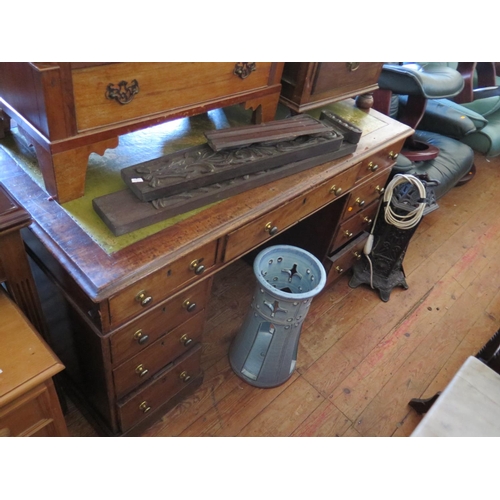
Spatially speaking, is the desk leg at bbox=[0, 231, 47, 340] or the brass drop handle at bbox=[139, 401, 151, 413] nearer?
the desk leg at bbox=[0, 231, 47, 340]

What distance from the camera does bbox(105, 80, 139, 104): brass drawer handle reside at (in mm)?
925

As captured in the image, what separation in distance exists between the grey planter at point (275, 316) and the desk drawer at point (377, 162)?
0.39 metres

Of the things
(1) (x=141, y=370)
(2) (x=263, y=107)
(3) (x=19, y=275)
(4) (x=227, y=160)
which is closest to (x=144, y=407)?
(1) (x=141, y=370)

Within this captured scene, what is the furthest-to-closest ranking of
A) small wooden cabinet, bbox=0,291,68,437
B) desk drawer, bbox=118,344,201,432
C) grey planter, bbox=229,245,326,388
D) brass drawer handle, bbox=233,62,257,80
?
1. grey planter, bbox=229,245,326,388
2. desk drawer, bbox=118,344,201,432
3. brass drawer handle, bbox=233,62,257,80
4. small wooden cabinet, bbox=0,291,68,437

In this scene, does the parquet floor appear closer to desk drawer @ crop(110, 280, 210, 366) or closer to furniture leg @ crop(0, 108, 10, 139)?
desk drawer @ crop(110, 280, 210, 366)

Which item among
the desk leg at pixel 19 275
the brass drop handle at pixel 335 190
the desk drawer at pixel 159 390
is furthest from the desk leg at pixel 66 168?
the brass drop handle at pixel 335 190

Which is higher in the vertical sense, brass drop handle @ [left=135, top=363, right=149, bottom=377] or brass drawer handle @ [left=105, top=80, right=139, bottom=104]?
brass drawer handle @ [left=105, top=80, right=139, bottom=104]

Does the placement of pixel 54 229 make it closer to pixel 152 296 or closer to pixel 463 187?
pixel 152 296

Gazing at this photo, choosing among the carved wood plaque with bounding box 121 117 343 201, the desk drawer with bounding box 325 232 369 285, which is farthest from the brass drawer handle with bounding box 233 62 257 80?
the desk drawer with bounding box 325 232 369 285

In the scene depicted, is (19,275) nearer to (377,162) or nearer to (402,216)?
(377,162)

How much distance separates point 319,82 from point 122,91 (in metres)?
0.74

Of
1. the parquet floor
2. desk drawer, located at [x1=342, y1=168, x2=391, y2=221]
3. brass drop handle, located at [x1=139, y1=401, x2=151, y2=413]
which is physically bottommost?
the parquet floor

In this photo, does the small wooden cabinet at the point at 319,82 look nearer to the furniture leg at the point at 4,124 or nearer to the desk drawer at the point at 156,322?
the desk drawer at the point at 156,322

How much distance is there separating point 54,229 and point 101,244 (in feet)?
0.39
